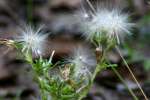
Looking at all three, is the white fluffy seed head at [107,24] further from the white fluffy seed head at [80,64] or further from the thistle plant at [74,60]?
the white fluffy seed head at [80,64]

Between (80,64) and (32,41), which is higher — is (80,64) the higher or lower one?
the lower one

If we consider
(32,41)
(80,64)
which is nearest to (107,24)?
(80,64)

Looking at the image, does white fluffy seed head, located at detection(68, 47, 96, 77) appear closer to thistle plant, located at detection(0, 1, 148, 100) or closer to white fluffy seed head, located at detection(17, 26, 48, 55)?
thistle plant, located at detection(0, 1, 148, 100)

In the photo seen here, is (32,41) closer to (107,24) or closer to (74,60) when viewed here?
(74,60)

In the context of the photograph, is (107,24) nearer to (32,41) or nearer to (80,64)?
(80,64)

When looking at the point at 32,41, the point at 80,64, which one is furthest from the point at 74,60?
the point at 32,41

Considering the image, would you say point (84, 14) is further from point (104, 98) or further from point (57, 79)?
point (104, 98)

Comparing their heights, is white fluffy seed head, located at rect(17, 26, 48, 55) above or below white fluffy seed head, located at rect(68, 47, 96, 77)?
above

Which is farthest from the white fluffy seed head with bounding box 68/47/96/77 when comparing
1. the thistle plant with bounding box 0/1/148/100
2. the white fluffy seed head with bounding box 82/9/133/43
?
the white fluffy seed head with bounding box 82/9/133/43
